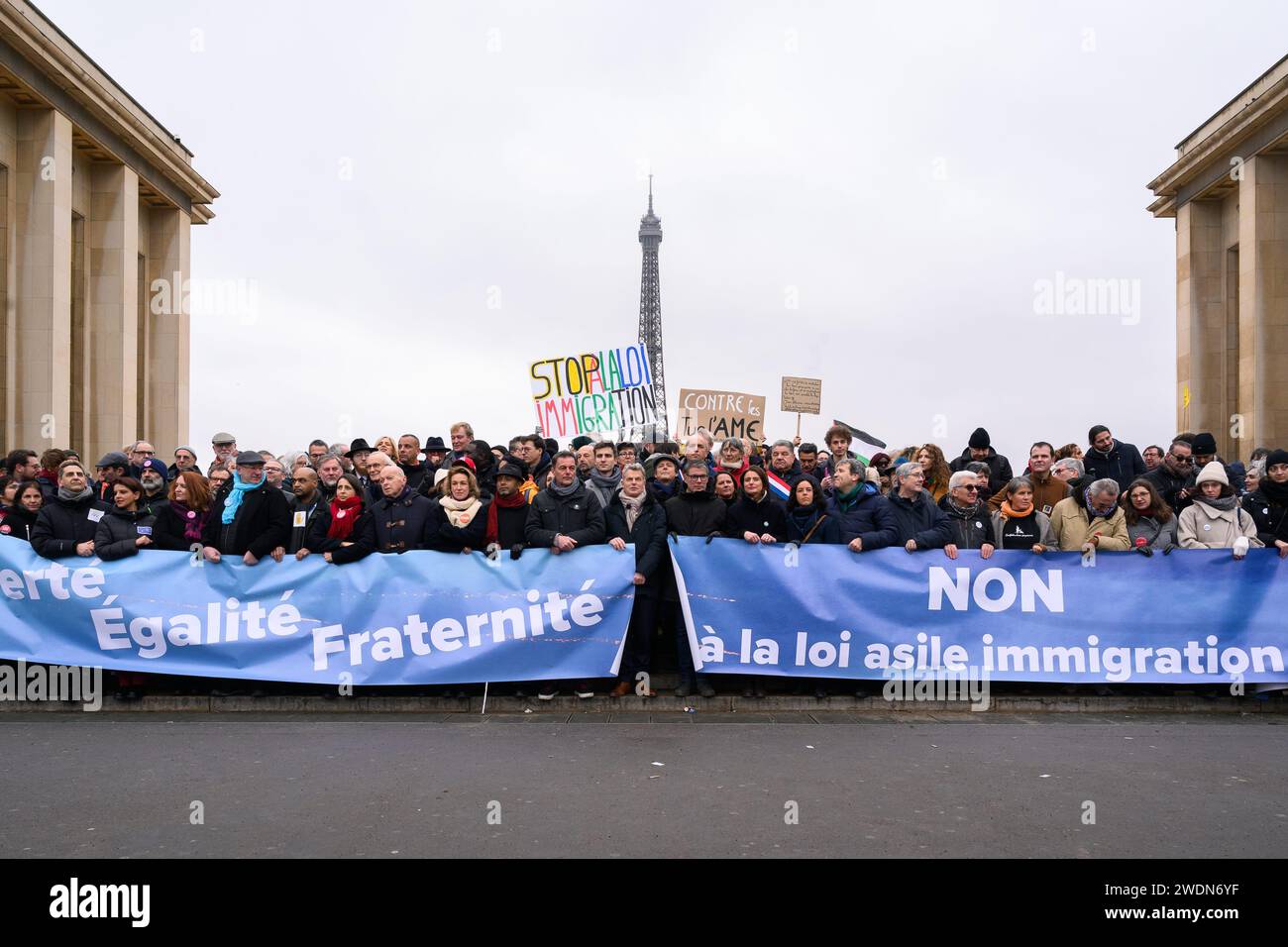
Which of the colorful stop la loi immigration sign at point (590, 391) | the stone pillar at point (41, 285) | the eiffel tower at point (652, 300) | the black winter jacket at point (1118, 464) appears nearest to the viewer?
the black winter jacket at point (1118, 464)

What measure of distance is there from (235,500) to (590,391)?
8.65 metres

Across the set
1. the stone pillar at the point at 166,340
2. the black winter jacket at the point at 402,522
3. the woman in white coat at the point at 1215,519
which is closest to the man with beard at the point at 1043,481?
the woman in white coat at the point at 1215,519

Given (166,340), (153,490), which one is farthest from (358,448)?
(166,340)

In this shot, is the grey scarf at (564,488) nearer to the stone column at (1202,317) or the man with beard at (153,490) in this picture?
the man with beard at (153,490)

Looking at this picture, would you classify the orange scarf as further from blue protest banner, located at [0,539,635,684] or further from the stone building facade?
the stone building facade

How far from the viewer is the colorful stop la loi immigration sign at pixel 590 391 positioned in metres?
17.3

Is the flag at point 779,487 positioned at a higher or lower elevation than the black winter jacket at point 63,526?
higher

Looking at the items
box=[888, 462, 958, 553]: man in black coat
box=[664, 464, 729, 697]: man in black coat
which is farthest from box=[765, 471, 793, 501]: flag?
box=[888, 462, 958, 553]: man in black coat

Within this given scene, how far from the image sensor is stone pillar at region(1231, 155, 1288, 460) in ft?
92.3

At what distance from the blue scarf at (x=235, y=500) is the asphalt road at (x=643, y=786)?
5.50 feet

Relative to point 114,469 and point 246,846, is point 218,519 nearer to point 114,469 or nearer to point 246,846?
point 114,469

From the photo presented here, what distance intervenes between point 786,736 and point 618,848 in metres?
2.94

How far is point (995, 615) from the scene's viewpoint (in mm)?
9219

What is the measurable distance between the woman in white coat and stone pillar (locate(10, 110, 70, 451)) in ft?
76.4
